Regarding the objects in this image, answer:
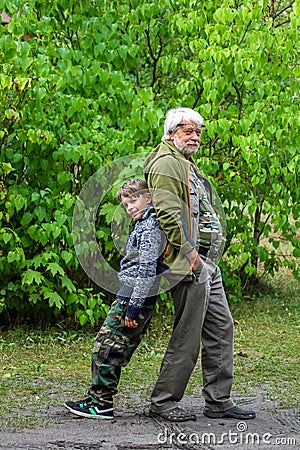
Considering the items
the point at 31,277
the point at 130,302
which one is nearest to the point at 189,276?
the point at 130,302

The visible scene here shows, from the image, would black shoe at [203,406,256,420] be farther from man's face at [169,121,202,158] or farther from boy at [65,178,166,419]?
man's face at [169,121,202,158]

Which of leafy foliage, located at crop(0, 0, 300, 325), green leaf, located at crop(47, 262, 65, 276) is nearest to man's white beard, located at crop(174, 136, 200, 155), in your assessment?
leafy foliage, located at crop(0, 0, 300, 325)

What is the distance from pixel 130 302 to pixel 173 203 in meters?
0.67

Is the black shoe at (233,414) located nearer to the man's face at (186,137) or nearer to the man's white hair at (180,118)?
the man's face at (186,137)

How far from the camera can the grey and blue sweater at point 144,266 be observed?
5.27 m

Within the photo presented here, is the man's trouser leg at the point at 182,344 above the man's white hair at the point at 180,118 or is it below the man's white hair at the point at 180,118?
below

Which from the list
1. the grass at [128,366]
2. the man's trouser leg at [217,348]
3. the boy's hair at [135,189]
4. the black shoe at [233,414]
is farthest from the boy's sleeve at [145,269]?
the grass at [128,366]

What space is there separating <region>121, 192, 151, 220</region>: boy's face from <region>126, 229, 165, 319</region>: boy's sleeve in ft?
0.55

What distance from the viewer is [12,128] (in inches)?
303

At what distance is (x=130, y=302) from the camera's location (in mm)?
5273

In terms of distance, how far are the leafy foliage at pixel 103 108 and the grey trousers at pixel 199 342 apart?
2.34 metres

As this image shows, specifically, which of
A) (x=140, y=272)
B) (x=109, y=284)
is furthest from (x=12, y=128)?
(x=140, y=272)

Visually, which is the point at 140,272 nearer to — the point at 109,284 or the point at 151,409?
the point at 151,409

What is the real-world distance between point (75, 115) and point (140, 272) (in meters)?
2.78
